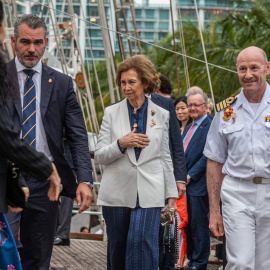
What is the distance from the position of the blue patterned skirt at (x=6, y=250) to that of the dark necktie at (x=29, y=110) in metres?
1.47

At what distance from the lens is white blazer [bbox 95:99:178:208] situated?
18.8 feet

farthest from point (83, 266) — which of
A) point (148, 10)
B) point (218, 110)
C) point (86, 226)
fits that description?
point (148, 10)

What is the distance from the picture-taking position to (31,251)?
190 inches

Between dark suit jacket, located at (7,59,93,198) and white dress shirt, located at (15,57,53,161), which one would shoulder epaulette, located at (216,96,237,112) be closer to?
dark suit jacket, located at (7,59,93,198)

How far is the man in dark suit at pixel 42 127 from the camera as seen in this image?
15.8ft

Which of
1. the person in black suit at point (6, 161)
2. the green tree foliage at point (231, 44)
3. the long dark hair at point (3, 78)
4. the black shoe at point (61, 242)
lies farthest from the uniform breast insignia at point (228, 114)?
the green tree foliage at point (231, 44)

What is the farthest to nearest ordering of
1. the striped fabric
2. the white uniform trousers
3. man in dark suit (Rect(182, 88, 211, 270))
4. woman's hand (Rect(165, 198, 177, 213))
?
man in dark suit (Rect(182, 88, 211, 270)) < woman's hand (Rect(165, 198, 177, 213)) < the striped fabric < the white uniform trousers

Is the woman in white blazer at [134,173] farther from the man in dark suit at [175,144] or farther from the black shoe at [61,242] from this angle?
the black shoe at [61,242]

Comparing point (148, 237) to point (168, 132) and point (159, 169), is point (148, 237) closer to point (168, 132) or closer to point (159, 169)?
point (159, 169)

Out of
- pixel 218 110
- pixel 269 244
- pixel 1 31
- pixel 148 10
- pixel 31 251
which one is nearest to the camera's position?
pixel 1 31

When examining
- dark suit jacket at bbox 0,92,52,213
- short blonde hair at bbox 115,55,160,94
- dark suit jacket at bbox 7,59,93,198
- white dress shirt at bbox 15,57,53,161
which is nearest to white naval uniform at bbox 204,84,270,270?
short blonde hair at bbox 115,55,160,94

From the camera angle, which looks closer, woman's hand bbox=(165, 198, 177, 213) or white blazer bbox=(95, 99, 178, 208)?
white blazer bbox=(95, 99, 178, 208)

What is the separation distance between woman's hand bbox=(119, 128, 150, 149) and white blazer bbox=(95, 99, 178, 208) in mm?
54

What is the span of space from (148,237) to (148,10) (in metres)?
157
